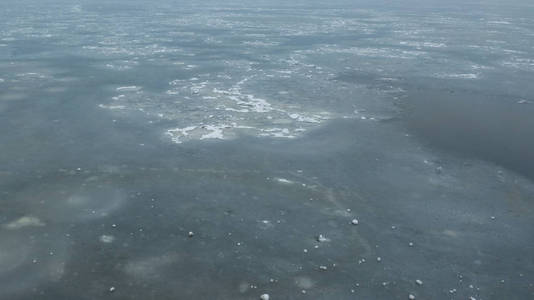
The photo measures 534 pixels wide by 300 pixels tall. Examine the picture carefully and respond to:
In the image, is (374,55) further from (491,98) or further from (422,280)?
(422,280)

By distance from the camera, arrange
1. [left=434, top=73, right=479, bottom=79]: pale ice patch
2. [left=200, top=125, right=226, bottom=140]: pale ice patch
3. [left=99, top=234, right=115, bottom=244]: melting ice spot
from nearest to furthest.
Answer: [left=99, top=234, right=115, bottom=244]: melting ice spot < [left=200, top=125, right=226, bottom=140]: pale ice patch < [left=434, top=73, right=479, bottom=79]: pale ice patch

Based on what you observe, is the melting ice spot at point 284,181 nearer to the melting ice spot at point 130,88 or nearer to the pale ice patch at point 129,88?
the melting ice spot at point 130,88

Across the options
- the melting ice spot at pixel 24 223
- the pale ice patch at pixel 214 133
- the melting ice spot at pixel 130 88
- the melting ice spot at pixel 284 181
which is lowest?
the melting ice spot at pixel 24 223

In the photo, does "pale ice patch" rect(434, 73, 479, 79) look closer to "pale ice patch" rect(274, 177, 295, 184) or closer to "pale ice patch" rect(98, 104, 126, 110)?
"pale ice patch" rect(274, 177, 295, 184)

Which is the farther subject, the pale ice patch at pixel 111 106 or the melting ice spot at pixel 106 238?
the pale ice patch at pixel 111 106

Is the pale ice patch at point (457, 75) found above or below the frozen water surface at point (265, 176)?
above

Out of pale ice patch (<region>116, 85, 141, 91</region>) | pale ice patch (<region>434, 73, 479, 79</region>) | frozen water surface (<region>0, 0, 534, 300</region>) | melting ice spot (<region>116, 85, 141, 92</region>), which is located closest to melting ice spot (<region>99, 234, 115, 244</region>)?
frozen water surface (<region>0, 0, 534, 300</region>)

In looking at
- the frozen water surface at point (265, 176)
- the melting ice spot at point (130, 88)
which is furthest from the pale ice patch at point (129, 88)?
the frozen water surface at point (265, 176)

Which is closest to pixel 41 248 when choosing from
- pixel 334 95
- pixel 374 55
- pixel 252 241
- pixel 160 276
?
pixel 160 276

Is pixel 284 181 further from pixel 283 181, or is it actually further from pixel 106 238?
pixel 106 238
